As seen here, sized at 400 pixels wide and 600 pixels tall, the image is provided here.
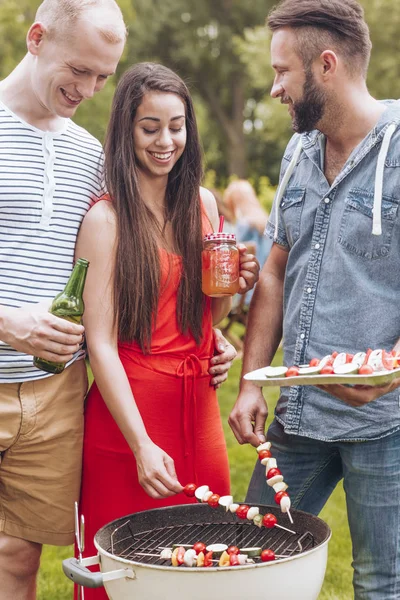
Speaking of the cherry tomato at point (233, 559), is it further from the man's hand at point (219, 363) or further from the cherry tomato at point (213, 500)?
the man's hand at point (219, 363)

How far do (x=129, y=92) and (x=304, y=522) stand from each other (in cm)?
166

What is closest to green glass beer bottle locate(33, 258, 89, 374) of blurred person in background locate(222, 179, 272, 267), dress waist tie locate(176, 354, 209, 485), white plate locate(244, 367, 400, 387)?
dress waist tie locate(176, 354, 209, 485)

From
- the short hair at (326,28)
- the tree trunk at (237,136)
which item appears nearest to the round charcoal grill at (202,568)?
the short hair at (326,28)

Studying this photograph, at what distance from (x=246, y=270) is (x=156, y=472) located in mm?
834

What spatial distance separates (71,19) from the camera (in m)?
3.13

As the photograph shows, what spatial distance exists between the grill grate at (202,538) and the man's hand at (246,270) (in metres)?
0.87

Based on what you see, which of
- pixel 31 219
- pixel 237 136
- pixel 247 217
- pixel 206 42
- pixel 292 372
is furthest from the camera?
pixel 206 42

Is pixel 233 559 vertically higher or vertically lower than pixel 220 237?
lower

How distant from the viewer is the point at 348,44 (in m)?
2.98

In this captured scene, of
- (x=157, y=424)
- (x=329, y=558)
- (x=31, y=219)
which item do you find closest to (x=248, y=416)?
(x=157, y=424)

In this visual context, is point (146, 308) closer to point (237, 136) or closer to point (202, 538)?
point (202, 538)

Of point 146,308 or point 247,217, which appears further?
point 247,217

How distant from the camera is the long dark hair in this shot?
10.4 feet

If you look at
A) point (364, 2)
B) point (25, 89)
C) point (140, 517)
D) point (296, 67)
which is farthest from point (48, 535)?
point (364, 2)
